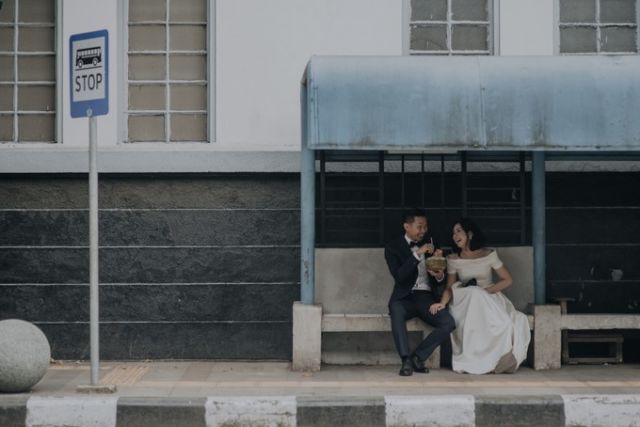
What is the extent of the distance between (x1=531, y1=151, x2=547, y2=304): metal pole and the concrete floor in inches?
35.2

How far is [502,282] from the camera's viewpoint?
30.5ft

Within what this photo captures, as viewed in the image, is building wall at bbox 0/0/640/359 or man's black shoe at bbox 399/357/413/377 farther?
building wall at bbox 0/0/640/359

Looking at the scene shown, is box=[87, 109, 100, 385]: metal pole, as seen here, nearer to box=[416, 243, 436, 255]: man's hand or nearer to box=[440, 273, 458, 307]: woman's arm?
box=[416, 243, 436, 255]: man's hand

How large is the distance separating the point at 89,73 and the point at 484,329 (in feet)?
15.2

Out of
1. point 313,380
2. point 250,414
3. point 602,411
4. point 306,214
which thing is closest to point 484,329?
point 602,411

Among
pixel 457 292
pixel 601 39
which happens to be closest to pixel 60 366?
pixel 457 292

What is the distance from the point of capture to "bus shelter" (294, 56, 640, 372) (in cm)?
845

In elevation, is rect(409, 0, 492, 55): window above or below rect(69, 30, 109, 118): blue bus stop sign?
above

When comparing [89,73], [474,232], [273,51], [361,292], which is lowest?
[361,292]

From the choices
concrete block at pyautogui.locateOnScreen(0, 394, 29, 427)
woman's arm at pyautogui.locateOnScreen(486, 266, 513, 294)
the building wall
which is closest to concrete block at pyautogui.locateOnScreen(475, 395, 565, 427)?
woman's arm at pyautogui.locateOnScreen(486, 266, 513, 294)

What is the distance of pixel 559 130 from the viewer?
848 cm

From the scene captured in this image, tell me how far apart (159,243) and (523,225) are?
4024 mm

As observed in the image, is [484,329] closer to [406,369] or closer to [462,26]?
[406,369]

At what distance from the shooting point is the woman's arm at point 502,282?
30.4 feet
